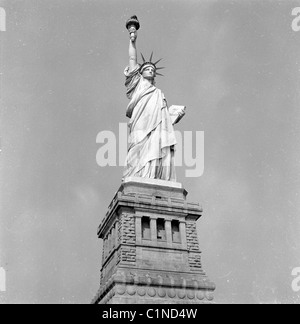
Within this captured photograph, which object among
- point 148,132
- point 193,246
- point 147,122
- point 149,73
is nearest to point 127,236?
point 193,246

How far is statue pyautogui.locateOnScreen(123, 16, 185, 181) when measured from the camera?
36031 millimetres

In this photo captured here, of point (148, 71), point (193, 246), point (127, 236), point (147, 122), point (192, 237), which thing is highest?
point (148, 71)

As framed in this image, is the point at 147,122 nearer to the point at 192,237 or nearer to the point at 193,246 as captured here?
the point at 192,237

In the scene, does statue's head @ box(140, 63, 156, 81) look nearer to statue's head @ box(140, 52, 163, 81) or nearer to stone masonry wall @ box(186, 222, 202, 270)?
statue's head @ box(140, 52, 163, 81)

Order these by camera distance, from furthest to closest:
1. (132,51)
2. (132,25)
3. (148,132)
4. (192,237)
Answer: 1. (132,25)
2. (132,51)
3. (148,132)
4. (192,237)

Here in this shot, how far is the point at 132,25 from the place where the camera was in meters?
41.2

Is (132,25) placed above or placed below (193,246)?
above

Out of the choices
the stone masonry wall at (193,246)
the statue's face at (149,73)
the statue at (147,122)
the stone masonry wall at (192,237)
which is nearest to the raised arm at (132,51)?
the statue at (147,122)

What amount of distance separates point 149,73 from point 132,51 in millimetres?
2610

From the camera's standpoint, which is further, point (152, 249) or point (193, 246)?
point (193, 246)
